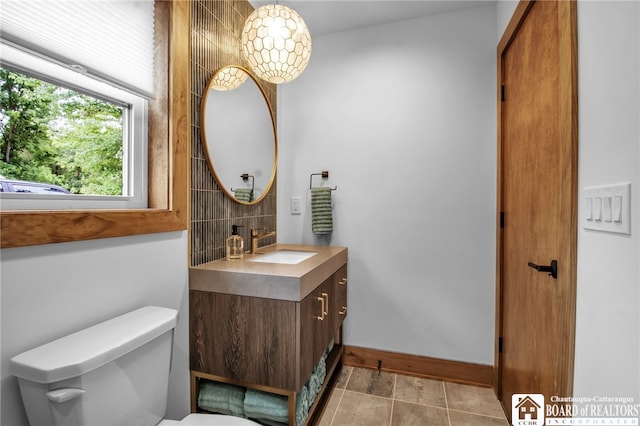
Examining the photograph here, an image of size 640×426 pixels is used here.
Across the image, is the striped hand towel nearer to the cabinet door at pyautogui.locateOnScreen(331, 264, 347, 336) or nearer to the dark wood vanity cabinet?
the cabinet door at pyautogui.locateOnScreen(331, 264, 347, 336)

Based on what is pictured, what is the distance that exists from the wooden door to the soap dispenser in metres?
1.47

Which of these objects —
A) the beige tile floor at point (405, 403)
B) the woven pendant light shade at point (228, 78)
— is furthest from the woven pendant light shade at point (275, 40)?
the beige tile floor at point (405, 403)

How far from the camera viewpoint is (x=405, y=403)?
72.0 inches

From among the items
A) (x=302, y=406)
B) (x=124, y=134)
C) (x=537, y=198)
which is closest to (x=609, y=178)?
(x=537, y=198)

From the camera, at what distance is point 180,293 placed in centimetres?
140

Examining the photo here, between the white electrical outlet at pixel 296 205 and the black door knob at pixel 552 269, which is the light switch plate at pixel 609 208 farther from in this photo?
the white electrical outlet at pixel 296 205

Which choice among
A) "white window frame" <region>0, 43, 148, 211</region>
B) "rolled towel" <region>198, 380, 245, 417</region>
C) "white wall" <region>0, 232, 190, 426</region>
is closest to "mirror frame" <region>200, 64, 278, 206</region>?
"white window frame" <region>0, 43, 148, 211</region>

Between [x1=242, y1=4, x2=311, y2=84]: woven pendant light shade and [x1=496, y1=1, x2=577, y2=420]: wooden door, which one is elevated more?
[x1=242, y1=4, x2=311, y2=84]: woven pendant light shade

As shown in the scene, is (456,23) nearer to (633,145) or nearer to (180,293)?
(633,145)

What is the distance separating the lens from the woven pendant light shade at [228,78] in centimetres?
165

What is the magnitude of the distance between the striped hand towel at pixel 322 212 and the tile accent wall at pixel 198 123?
21.0 inches

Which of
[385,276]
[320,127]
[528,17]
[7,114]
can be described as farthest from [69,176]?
[528,17]

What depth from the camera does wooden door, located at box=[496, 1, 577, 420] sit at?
1010mm

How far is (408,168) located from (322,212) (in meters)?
0.70
